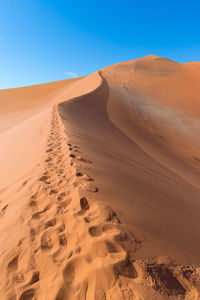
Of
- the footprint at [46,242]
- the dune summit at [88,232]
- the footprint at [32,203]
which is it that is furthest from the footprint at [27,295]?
the footprint at [32,203]

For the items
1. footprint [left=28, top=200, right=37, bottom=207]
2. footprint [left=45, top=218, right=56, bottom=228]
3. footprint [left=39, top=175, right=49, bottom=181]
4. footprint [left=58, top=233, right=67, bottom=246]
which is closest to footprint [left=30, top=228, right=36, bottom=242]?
footprint [left=45, top=218, right=56, bottom=228]

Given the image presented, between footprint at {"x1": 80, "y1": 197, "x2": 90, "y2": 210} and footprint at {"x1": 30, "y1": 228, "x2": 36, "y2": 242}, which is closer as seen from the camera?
footprint at {"x1": 30, "y1": 228, "x2": 36, "y2": 242}

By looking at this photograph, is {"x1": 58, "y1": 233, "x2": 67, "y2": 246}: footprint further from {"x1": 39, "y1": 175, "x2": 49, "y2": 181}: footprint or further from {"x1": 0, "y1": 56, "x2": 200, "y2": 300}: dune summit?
{"x1": 39, "y1": 175, "x2": 49, "y2": 181}: footprint

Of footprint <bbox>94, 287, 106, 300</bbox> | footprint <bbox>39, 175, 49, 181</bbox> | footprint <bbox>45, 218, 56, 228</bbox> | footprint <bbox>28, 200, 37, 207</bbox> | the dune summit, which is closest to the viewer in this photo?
footprint <bbox>94, 287, 106, 300</bbox>

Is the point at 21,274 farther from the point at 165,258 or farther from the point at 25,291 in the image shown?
the point at 165,258

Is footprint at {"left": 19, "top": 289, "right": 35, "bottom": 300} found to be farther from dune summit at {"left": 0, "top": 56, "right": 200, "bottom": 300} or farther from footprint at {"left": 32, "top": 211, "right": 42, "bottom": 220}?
footprint at {"left": 32, "top": 211, "right": 42, "bottom": 220}

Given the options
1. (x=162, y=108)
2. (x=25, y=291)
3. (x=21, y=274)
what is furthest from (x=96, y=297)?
(x=162, y=108)

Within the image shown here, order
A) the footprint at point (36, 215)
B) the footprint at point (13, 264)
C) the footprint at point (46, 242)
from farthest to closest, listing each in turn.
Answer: the footprint at point (36, 215), the footprint at point (46, 242), the footprint at point (13, 264)

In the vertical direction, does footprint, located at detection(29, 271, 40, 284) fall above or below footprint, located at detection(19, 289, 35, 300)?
above

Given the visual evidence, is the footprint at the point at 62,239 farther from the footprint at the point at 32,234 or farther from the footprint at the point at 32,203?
the footprint at the point at 32,203

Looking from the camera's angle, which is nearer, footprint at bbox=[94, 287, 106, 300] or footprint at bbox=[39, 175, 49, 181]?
footprint at bbox=[94, 287, 106, 300]

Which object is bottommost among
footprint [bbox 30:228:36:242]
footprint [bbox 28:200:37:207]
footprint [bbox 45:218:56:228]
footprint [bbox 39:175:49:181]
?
footprint [bbox 30:228:36:242]

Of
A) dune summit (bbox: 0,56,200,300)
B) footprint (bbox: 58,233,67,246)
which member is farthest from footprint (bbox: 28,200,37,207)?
footprint (bbox: 58,233,67,246)

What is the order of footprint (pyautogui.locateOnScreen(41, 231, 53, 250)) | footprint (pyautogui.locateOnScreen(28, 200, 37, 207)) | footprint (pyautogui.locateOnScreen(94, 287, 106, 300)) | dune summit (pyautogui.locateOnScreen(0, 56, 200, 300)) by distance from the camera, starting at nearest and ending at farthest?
footprint (pyautogui.locateOnScreen(94, 287, 106, 300)) → dune summit (pyautogui.locateOnScreen(0, 56, 200, 300)) → footprint (pyautogui.locateOnScreen(41, 231, 53, 250)) → footprint (pyautogui.locateOnScreen(28, 200, 37, 207))
